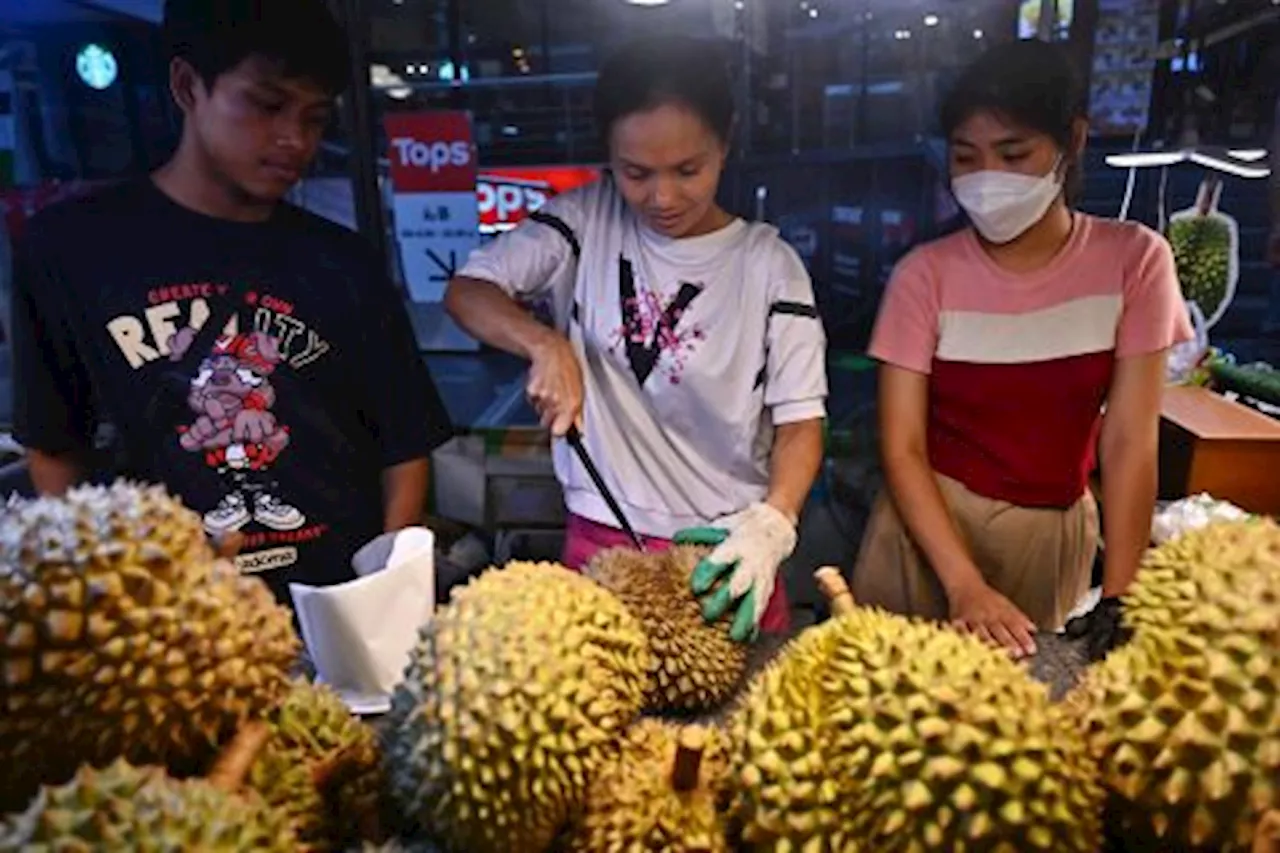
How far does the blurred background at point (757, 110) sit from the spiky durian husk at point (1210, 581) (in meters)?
1.71

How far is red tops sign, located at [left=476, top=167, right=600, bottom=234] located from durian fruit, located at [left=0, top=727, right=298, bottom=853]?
350 cm

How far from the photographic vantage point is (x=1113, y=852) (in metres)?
1.00

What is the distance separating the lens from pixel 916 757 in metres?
0.90

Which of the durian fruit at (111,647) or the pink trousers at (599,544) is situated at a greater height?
the durian fruit at (111,647)

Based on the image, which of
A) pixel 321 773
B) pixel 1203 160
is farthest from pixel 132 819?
pixel 1203 160

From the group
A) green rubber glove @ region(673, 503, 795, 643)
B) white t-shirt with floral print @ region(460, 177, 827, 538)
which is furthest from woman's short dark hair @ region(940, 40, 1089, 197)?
green rubber glove @ region(673, 503, 795, 643)

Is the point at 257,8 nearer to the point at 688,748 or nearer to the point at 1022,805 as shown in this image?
the point at 688,748

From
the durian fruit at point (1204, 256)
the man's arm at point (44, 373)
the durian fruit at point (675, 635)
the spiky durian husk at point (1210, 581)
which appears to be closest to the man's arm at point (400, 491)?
the man's arm at point (44, 373)

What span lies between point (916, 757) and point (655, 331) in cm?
159

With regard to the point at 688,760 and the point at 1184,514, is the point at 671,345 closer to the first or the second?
the point at 688,760

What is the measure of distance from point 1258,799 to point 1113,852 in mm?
180

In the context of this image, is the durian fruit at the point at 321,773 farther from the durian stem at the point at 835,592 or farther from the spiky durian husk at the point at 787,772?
the durian stem at the point at 835,592

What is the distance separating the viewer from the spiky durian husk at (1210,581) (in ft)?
3.20

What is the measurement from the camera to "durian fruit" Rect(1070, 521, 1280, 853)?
2.91ft
